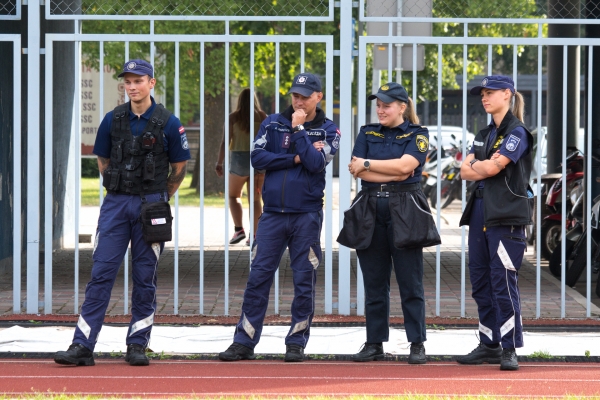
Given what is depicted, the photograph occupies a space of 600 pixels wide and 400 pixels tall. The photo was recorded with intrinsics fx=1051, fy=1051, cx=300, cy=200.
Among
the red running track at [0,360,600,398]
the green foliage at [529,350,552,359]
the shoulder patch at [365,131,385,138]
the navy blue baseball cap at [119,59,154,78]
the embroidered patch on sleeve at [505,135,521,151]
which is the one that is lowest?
the red running track at [0,360,600,398]

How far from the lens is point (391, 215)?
6.89m

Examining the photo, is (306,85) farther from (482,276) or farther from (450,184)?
(450,184)

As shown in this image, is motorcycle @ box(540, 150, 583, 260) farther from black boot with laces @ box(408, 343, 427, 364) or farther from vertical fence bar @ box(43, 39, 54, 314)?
vertical fence bar @ box(43, 39, 54, 314)

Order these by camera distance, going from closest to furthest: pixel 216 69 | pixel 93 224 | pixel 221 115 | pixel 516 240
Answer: pixel 516 240
pixel 93 224
pixel 216 69
pixel 221 115

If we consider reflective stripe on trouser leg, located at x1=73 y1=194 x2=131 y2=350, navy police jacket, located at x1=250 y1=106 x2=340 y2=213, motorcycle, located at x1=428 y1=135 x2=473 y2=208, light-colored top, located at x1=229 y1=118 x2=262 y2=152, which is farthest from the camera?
motorcycle, located at x1=428 y1=135 x2=473 y2=208

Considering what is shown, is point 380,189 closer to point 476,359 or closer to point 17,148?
point 476,359

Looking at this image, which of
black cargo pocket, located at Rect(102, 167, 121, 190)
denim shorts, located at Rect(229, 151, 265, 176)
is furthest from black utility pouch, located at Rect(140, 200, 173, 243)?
denim shorts, located at Rect(229, 151, 265, 176)

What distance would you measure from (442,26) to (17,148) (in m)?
17.3

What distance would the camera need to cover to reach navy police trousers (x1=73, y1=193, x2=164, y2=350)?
680 centimetres

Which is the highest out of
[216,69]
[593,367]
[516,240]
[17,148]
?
[216,69]

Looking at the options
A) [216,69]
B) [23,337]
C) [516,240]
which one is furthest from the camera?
[216,69]

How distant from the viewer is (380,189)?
694cm

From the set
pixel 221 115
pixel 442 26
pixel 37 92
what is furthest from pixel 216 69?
pixel 37 92

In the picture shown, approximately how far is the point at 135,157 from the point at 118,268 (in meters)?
0.74
